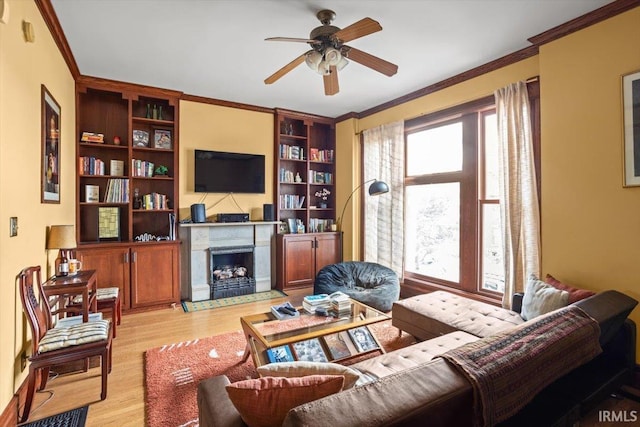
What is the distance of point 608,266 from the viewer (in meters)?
2.42

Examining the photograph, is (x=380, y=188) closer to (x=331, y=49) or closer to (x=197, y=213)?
(x=331, y=49)

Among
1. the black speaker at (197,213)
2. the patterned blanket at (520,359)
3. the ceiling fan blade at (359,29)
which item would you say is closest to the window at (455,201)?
the ceiling fan blade at (359,29)

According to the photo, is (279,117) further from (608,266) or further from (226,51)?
(608,266)

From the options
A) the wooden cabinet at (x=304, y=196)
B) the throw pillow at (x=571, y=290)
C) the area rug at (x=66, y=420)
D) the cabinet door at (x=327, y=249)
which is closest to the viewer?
the area rug at (x=66, y=420)

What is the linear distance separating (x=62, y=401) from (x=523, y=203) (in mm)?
4052

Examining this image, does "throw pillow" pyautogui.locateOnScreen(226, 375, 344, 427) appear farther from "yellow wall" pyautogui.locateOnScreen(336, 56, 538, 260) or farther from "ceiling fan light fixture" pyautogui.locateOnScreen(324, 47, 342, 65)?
"yellow wall" pyautogui.locateOnScreen(336, 56, 538, 260)

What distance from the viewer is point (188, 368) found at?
253 centimetres

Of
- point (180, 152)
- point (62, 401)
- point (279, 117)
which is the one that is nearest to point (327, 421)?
point (62, 401)

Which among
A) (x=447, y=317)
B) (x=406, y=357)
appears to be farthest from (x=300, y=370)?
(x=447, y=317)

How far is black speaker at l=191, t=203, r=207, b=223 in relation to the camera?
14.1ft

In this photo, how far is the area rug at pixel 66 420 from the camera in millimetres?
1919

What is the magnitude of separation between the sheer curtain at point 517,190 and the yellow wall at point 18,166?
152 inches

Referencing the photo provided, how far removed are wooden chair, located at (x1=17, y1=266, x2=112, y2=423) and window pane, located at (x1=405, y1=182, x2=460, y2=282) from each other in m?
3.53

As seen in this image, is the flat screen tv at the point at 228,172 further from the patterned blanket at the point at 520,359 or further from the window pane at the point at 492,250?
the patterned blanket at the point at 520,359
